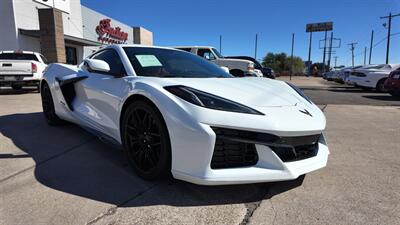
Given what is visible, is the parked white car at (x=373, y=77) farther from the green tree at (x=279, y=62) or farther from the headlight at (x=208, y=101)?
the green tree at (x=279, y=62)

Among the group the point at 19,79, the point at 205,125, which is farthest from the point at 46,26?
the point at 205,125

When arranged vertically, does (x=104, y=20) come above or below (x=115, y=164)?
above

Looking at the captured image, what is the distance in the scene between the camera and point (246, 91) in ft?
9.71

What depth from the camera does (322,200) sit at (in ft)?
8.77

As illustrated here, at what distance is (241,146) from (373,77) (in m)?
14.7

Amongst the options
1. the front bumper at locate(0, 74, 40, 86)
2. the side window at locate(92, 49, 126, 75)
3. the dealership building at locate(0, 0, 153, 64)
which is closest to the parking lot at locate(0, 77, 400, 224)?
the side window at locate(92, 49, 126, 75)

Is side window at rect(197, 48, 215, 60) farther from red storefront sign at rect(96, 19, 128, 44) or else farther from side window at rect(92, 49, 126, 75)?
red storefront sign at rect(96, 19, 128, 44)

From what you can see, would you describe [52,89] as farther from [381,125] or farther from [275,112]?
[381,125]

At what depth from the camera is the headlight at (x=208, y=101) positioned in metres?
2.52

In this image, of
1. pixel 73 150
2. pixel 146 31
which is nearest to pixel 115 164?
pixel 73 150

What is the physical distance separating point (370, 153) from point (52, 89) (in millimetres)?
4686

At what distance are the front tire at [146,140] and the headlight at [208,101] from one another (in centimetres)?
27

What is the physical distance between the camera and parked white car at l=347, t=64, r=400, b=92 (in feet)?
47.9

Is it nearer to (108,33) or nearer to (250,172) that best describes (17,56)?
(250,172)
